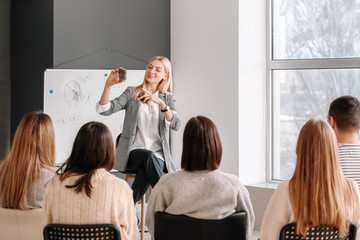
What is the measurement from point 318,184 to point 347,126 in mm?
669

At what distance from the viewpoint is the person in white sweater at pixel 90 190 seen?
2.36 meters

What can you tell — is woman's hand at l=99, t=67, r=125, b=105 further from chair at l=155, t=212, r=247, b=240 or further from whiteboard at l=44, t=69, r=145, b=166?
chair at l=155, t=212, r=247, b=240

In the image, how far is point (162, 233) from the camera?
247 cm

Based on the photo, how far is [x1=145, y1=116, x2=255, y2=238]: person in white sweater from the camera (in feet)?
8.20

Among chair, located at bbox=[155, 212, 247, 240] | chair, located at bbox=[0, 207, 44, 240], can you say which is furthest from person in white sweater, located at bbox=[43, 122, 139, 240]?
chair, located at bbox=[0, 207, 44, 240]

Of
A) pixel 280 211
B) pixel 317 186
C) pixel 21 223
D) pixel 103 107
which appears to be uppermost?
pixel 103 107

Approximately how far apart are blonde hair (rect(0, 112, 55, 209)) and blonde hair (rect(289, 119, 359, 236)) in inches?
49.5

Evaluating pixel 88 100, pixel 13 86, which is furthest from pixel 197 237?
pixel 13 86

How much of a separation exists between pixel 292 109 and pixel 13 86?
2.61m

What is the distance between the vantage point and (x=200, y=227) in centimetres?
241

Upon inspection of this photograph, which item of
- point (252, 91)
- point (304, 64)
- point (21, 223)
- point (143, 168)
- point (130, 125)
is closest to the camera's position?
point (21, 223)

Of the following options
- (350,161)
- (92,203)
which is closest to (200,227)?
(92,203)

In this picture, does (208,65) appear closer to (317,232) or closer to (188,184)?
(188,184)

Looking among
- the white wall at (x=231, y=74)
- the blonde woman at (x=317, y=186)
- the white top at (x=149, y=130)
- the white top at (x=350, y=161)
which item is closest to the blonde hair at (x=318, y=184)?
the blonde woman at (x=317, y=186)
